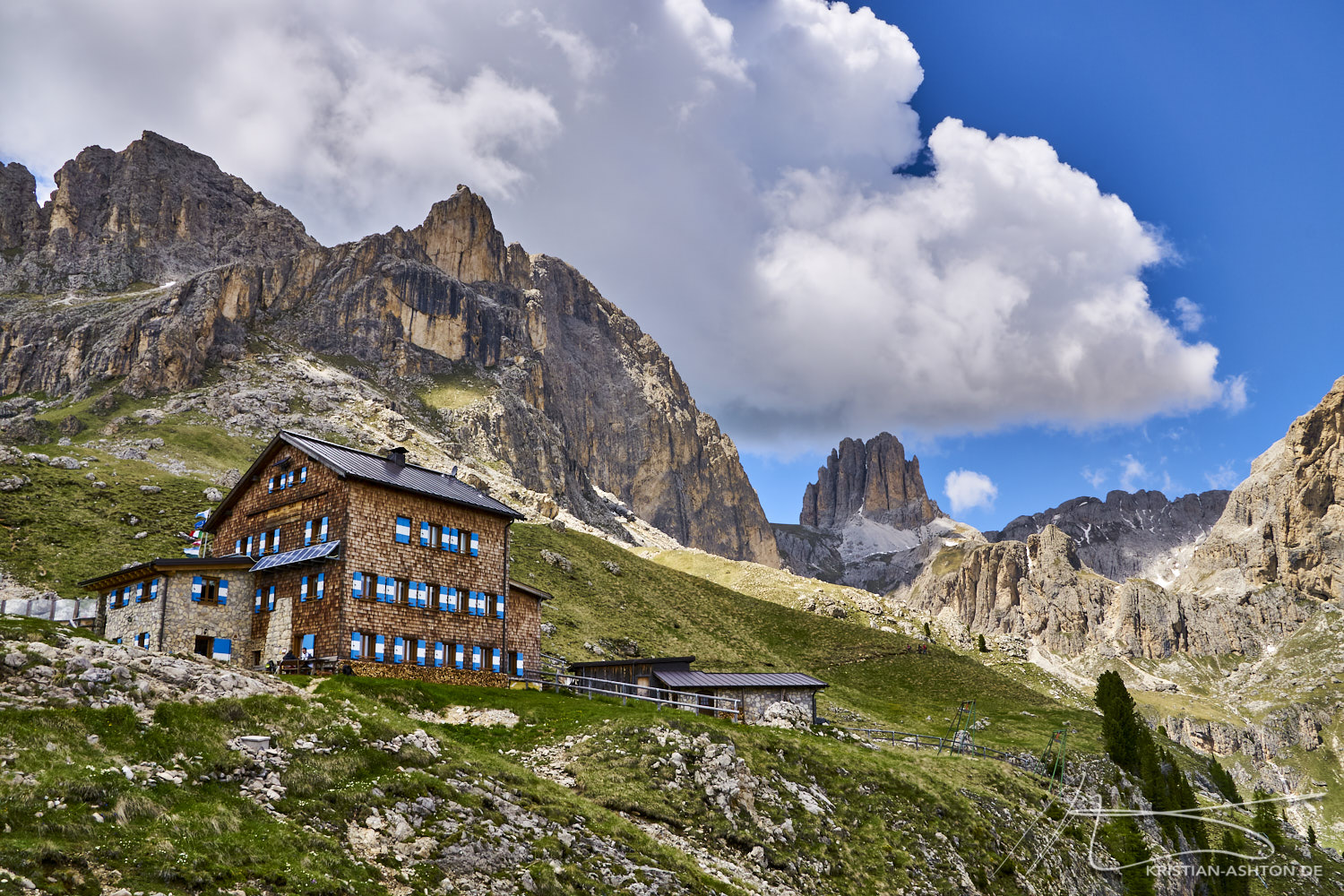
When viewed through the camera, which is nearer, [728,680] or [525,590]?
[525,590]

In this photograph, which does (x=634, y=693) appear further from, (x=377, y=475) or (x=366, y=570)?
(x=377, y=475)

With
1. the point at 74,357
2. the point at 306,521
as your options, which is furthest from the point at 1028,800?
the point at 74,357

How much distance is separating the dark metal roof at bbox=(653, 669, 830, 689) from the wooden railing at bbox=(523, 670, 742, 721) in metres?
0.81

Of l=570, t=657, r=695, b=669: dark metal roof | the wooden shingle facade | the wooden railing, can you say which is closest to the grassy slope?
l=570, t=657, r=695, b=669: dark metal roof

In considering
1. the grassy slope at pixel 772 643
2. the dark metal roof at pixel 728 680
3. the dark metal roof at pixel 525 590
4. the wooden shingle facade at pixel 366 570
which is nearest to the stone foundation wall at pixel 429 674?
the wooden shingle facade at pixel 366 570

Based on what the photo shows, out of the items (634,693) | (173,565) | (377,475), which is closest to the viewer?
(173,565)

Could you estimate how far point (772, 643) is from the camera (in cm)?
13400

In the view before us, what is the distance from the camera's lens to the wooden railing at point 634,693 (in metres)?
51.8

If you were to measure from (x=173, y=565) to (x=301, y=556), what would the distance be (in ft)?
20.3

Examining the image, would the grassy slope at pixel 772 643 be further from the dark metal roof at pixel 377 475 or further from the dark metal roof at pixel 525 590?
the dark metal roof at pixel 377 475

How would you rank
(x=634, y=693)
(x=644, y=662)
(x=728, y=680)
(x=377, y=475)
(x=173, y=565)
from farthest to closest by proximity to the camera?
1. (x=728, y=680)
2. (x=644, y=662)
3. (x=634, y=693)
4. (x=377, y=475)
5. (x=173, y=565)

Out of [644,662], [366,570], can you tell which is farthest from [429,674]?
[644,662]

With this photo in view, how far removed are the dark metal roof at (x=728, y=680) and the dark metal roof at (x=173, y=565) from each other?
88.6ft

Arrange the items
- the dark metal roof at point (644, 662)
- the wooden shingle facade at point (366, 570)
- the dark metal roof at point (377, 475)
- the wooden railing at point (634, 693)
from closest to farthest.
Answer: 1. the wooden shingle facade at point (366, 570)
2. the dark metal roof at point (377, 475)
3. the wooden railing at point (634, 693)
4. the dark metal roof at point (644, 662)
